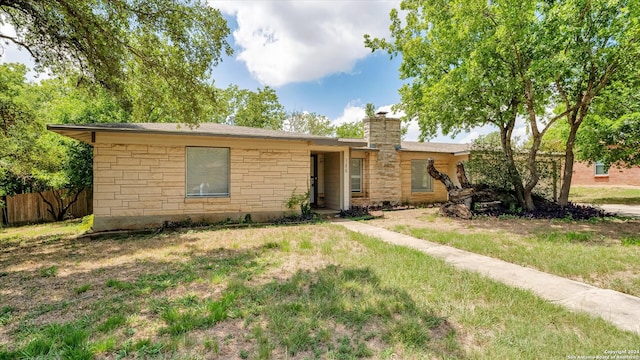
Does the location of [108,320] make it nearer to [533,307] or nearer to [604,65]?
[533,307]

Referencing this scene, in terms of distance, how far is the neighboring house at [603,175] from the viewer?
19172 mm

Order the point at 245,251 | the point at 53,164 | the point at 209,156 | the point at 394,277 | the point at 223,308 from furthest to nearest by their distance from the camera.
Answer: the point at 53,164 < the point at 209,156 < the point at 245,251 < the point at 394,277 < the point at 223,308

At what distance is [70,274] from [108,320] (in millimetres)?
2488

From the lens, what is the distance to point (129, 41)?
7.16 metres

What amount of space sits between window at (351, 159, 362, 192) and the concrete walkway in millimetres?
7019

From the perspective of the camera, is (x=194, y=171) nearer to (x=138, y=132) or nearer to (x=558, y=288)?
(x=138, y=132)

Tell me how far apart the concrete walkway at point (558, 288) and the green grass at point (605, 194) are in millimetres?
14681

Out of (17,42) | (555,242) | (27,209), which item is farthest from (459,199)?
(27,209)

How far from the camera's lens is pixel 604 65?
26.8ft

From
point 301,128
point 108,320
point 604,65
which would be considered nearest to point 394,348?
point 108,320

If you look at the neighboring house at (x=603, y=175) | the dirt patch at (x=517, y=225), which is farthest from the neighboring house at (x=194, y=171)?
the neighboring house at (x=603, y=175)

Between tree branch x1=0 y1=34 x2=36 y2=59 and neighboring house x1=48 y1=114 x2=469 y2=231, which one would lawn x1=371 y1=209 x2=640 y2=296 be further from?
tree branch x1=0 y1=34 x2=36 y2=59

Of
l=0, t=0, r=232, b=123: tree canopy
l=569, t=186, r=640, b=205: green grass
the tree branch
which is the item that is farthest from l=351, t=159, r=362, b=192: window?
l=569, t=186, r=640, b=205: green grass

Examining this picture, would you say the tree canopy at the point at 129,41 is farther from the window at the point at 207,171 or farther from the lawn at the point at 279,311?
the lawn at the point at 279,311
